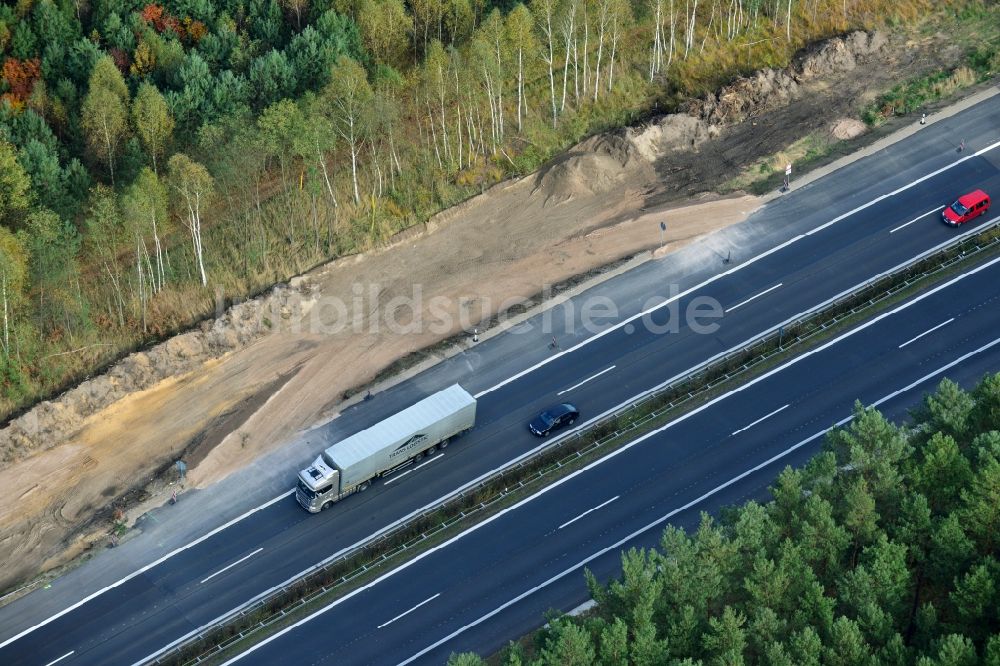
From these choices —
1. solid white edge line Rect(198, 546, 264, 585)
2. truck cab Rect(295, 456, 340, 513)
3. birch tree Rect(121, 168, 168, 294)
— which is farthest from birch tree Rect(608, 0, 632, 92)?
solid white edge line Rect(198, 546, 264, 585)

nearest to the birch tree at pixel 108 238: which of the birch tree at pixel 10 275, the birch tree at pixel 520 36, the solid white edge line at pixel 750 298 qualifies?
the birch tree at pixel 10 275

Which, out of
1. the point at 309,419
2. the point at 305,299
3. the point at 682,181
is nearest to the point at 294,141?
the point at 305,299

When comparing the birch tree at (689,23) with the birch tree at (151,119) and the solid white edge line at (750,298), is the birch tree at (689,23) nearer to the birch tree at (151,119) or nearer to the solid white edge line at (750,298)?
the solid white edge line at (750,298)

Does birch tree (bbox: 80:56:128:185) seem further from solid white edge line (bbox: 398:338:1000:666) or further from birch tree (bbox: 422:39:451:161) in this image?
solid white edge line (bbox: 398:338:1000:666)

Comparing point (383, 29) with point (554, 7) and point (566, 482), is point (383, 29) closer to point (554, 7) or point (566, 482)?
point (554, 7)

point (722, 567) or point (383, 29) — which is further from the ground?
point (383, 29)

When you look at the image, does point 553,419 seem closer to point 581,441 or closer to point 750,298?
point 581,441
